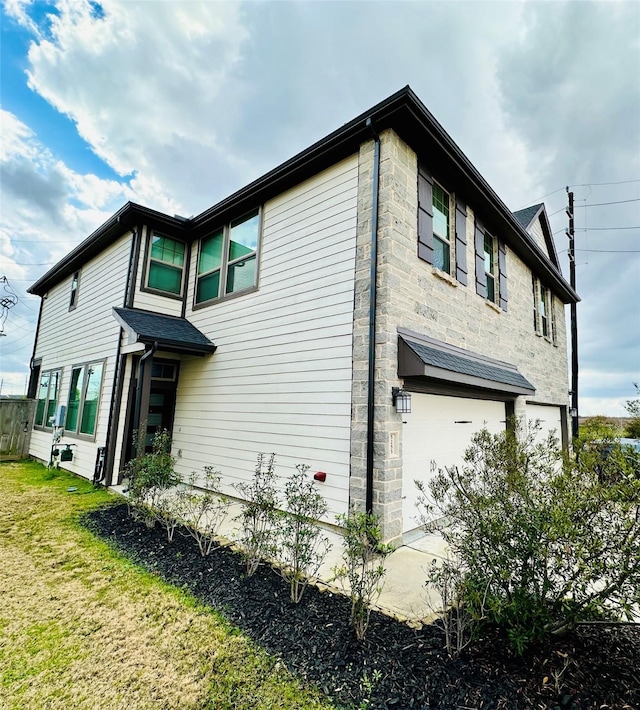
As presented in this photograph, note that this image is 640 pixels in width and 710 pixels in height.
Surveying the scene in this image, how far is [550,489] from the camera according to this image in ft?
7.59

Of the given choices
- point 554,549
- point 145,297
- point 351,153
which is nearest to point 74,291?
point 145,297

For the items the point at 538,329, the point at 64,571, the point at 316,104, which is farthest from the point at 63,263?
the point at 538,329

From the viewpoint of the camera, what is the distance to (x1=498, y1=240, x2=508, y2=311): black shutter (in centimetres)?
789

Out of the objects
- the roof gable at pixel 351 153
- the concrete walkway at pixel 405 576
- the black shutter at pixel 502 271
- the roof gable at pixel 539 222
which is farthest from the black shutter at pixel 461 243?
the roof gable at pixel 539 222

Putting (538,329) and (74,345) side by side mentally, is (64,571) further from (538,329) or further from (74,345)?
(538,329)

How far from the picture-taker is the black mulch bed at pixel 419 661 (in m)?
1.92

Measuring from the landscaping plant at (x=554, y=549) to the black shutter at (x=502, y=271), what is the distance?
6.04 m

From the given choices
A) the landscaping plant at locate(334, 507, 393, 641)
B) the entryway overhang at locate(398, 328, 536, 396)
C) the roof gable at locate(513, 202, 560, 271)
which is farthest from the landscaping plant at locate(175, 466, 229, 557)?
the roof gable at locate(513, 202, 560, 271)

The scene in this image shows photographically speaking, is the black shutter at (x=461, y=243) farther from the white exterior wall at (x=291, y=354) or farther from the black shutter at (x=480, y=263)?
the white exterior wall at (x=291, y=354)

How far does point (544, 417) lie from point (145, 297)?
11034 millimetres

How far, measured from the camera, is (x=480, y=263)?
7.03 meters

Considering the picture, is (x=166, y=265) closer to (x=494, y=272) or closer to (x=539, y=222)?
(x=494, y=272)

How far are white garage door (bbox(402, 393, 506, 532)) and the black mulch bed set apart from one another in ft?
6.71

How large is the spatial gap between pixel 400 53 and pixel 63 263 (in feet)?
34.4
